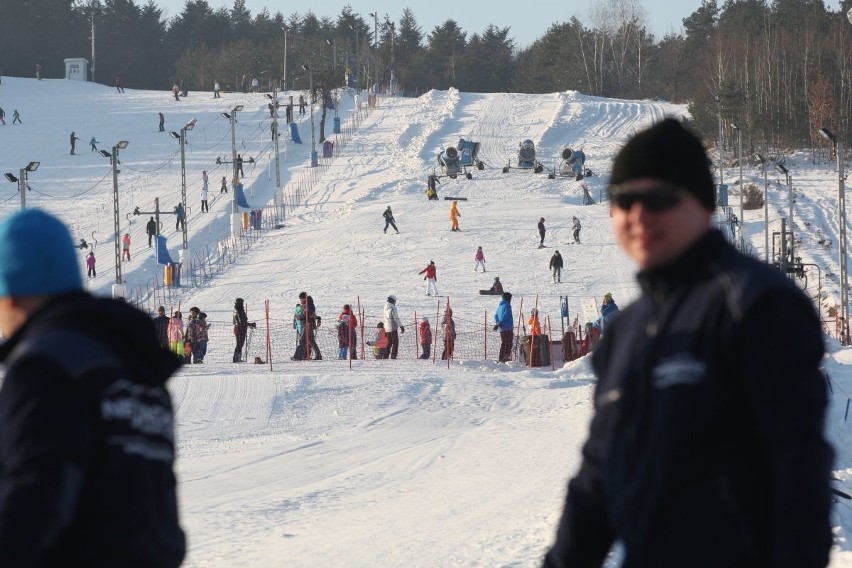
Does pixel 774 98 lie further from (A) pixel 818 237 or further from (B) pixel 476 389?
(B) pixel 476 389

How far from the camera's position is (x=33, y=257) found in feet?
9.32

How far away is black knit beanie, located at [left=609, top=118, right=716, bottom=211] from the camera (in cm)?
282

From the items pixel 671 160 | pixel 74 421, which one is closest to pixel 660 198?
pixel 671 160

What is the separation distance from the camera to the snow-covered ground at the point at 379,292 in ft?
32.2

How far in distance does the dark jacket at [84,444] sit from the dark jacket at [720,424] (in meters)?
0.96

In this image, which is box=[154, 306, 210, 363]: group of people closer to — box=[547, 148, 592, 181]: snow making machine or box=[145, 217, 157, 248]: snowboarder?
box=[145, 217, 157, 248]: snowboarder

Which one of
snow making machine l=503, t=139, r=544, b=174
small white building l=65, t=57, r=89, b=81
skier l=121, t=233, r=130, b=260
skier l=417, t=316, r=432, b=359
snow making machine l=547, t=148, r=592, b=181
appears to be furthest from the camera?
small white building l=65, t=57, r=89, b=81

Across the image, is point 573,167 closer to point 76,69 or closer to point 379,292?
point 379,292

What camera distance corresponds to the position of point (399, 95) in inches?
3492

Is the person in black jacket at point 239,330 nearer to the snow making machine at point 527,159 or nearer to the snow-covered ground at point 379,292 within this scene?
the snow-covered ground at point 379,292

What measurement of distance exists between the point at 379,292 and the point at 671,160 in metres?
29.3

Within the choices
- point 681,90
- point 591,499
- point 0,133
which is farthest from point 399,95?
point 591,499

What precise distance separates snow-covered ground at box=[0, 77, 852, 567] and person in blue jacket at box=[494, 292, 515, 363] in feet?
2.28

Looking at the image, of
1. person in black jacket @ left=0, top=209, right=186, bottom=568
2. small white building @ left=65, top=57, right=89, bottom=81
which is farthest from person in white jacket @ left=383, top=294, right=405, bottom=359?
small white building @ left=65, top=57, right=89, bottom=81
